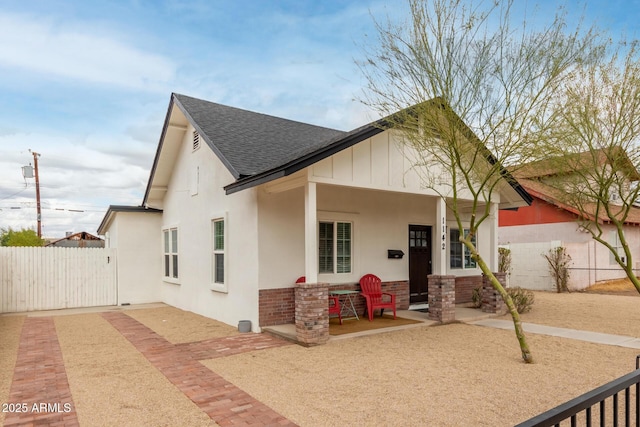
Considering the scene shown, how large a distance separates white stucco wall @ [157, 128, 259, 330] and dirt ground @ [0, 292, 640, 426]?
98 centimetres

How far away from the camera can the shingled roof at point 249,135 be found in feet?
28.1

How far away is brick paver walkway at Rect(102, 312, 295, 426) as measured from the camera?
430 centimetres

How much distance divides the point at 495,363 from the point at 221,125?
7.92 metres

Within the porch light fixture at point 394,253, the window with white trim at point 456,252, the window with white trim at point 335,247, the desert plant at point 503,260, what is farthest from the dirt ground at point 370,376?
the desert plant at point 503,260

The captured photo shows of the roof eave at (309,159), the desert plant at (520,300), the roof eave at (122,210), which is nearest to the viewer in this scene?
the roof eave at (309,159)

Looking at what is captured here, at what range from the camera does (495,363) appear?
6152 millimetres

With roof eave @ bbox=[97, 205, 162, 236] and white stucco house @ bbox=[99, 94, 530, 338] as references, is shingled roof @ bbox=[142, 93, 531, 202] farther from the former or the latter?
roof eave @ bbox=[97, 205, 162, 236]

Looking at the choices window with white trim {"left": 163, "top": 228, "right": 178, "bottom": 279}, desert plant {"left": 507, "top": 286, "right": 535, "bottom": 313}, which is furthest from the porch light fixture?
window with white trim {"left": 163, "top": 228, "right": 178, "bottom": 279}

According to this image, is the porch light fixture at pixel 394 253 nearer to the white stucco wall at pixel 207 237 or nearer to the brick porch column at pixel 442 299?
the brick porch column at pixel 442 299

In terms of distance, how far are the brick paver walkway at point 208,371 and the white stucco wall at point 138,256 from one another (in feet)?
12.6

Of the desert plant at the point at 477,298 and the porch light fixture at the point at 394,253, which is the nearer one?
the porch light fixture at the point at 394,253

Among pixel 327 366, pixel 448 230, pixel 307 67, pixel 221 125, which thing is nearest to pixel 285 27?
pixel 307 67

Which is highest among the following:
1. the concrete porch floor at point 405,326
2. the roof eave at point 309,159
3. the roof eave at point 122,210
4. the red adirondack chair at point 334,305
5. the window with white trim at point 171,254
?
the roof eave at point 309,159

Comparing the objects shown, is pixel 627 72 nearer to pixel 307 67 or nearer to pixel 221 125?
pixel 307 67
